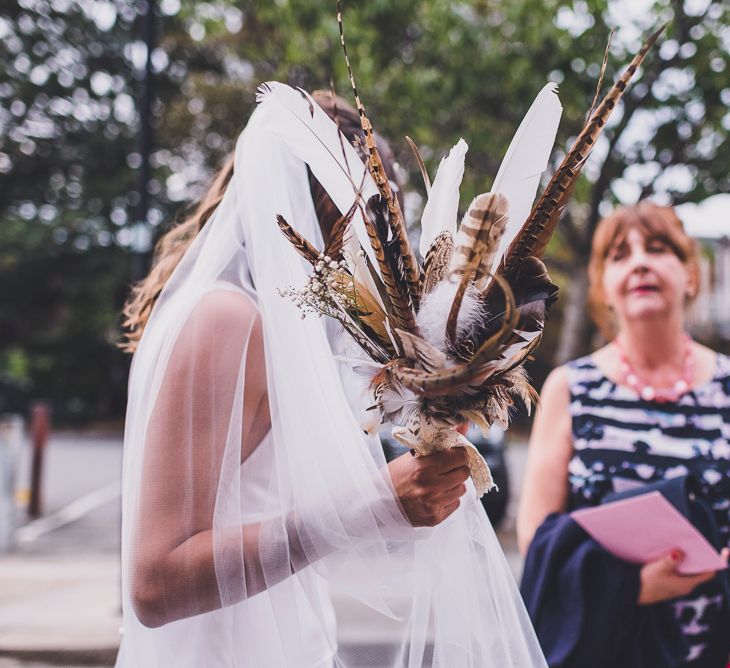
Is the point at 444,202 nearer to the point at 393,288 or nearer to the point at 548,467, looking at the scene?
the point at 393,288

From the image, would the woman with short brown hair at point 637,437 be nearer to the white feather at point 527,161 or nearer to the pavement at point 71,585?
the pavement at point 71,585

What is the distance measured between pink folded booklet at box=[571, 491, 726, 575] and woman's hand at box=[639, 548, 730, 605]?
0.06 feet

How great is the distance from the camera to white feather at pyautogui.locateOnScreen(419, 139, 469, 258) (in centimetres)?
123

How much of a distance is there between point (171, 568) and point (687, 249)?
1.75 metres

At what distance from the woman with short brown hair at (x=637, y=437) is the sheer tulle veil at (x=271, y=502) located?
647 millimetres

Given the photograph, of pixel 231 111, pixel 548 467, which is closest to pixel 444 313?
pixel 548 467

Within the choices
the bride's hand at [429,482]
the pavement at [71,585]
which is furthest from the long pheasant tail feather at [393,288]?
the pavement at [71,585]

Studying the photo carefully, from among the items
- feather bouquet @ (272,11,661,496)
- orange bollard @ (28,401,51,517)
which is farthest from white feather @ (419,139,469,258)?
orange bollard @ (28,401,51,517)

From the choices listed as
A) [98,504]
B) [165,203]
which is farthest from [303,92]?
[165,203]

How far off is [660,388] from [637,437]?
0.58ft

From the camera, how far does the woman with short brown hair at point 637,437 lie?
197 centimetres

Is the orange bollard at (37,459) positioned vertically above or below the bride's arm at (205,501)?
above

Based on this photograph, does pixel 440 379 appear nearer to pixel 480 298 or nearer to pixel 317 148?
pixel 480 298

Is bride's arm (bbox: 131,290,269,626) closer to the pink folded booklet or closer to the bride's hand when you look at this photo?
the bride's hand
